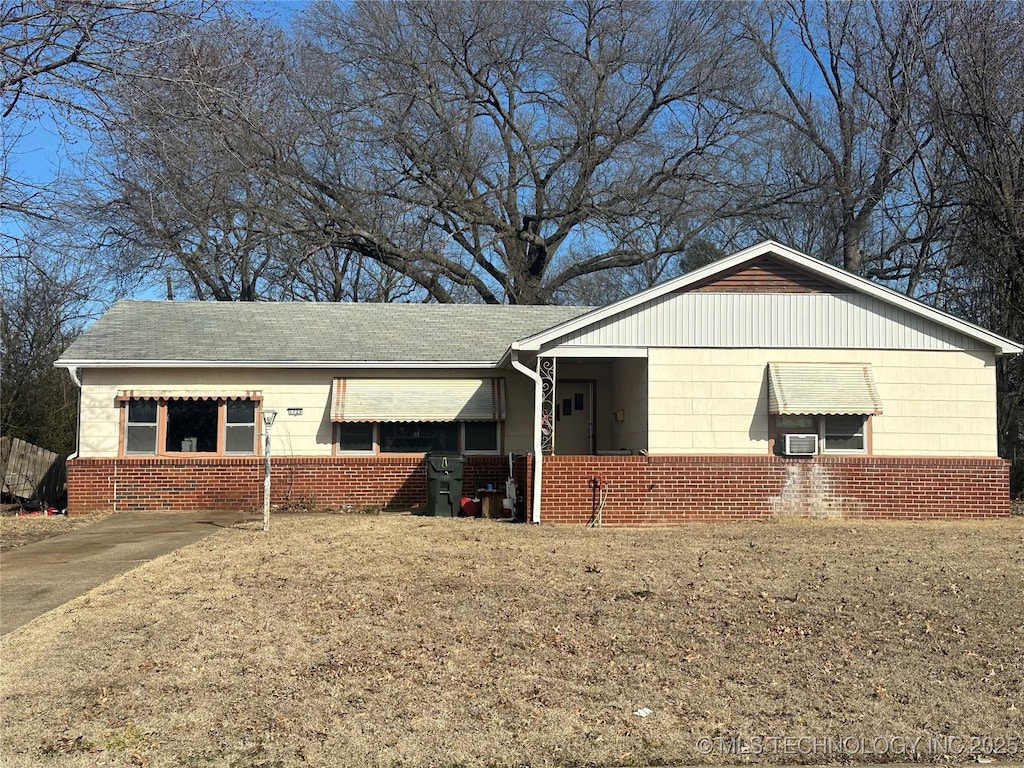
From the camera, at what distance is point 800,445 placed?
1452cm

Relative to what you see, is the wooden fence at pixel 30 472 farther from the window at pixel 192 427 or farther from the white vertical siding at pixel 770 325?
the white vertical siding at pixel 770 325

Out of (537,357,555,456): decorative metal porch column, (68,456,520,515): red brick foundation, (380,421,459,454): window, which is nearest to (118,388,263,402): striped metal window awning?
(68,456,520,515): red brick foundation

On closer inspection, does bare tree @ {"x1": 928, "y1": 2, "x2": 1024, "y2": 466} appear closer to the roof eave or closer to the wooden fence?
the roof eave

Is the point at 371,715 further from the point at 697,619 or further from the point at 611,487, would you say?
the point at 611,487

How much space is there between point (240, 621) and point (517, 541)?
15.7 ft

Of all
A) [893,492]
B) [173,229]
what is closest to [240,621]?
[893,492]

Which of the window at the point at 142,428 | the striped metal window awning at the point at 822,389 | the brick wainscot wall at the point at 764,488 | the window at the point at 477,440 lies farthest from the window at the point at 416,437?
the striped metal window awning at the point at 822,389

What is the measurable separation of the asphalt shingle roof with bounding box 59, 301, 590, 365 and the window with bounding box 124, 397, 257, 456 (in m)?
0.91

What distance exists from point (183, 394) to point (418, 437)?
171 inches

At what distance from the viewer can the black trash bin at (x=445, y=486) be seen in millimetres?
15500

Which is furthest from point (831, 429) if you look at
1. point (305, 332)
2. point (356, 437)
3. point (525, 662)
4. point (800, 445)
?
point (305, 332)

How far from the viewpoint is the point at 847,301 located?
14.8 m

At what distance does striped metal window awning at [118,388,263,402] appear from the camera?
16906mm

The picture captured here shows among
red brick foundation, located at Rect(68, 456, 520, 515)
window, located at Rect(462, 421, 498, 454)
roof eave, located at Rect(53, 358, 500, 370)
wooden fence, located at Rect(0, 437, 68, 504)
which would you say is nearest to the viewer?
roof eave, located at Rect(53, 358, 500, 370)
